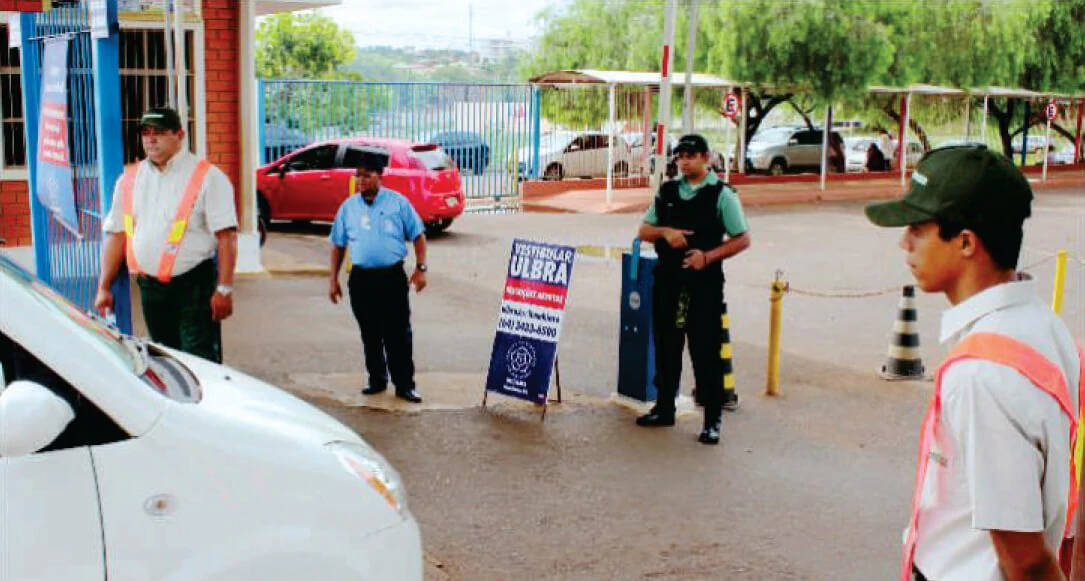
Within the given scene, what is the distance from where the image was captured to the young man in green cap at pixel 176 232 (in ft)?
21.3

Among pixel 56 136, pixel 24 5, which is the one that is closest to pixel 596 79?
pixel 24 5

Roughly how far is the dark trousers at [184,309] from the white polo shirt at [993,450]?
4930 millimetres

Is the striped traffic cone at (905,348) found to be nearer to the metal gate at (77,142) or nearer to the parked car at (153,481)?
the metal gate at (77,142)

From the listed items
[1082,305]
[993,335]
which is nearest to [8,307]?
[993,335]

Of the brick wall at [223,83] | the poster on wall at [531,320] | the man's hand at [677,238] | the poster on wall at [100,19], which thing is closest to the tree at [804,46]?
the brick wall at [223,83]

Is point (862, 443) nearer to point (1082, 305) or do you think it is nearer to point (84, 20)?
point (84, 20)

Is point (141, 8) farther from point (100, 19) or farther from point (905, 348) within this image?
point (905, 348)

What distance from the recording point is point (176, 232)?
6.48 metres

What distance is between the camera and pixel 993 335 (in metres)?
2.32

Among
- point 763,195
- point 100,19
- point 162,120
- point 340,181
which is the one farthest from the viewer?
point 763,195

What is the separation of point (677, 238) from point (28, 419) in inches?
193

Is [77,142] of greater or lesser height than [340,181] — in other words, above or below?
above

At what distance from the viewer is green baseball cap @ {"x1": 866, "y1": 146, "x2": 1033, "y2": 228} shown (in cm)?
239

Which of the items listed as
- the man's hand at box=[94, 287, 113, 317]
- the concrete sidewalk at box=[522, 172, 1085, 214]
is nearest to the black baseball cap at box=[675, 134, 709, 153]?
the man's hand at box=[94, 287, 113, 317]
